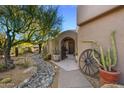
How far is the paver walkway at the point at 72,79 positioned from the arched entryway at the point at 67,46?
605mm

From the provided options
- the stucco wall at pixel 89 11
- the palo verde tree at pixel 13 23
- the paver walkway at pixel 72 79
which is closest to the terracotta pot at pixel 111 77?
the paver walkway at pixel 72 79

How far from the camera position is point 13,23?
122 inches

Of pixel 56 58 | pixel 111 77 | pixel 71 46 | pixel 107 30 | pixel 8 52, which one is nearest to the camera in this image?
pixel 111 77

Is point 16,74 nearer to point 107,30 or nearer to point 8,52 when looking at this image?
point 8,52

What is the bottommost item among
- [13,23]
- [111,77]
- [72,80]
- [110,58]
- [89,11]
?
[72,80]

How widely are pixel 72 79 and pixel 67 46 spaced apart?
1376 mm

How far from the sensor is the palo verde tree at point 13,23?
296 cm

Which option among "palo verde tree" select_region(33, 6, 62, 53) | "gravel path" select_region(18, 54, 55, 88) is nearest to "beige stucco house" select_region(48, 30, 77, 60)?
"palo verde tree" select_region(33, 6, 62, 53)

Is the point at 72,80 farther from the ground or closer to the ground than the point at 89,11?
closer to the ground

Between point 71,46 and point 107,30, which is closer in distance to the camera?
point 107,30

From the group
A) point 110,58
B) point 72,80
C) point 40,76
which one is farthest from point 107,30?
point 40,76
